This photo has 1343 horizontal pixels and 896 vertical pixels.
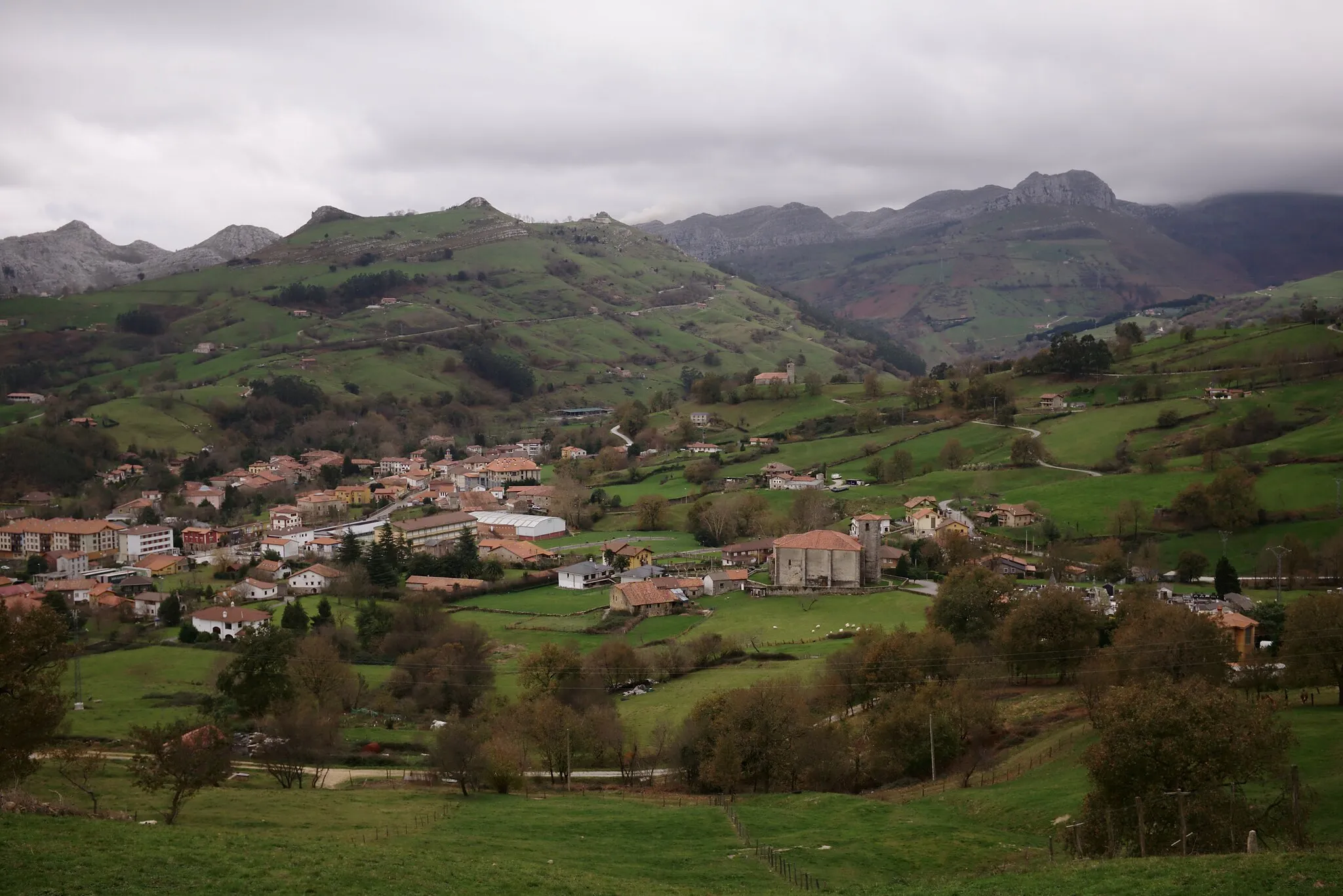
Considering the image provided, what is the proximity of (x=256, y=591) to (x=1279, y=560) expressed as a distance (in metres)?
59.6

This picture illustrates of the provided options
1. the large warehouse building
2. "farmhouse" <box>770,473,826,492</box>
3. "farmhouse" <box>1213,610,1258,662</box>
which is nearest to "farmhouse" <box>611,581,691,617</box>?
the large warehouse building

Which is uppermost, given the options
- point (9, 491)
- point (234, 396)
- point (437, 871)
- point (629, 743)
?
point (234, 396)

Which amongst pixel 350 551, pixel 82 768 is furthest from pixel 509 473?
pixel 82 768

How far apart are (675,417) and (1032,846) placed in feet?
341

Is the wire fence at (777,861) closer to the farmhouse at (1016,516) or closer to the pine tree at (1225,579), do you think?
the pine tree at (1225,579)

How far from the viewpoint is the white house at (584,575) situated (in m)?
67.5

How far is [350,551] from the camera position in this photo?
6994 centimetres

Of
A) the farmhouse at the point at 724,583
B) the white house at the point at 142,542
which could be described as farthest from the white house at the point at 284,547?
the farmhouse at the point at 724,583

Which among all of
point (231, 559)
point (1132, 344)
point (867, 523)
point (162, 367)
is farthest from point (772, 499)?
point (162, 367)

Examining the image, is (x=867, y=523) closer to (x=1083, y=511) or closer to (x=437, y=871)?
(x=1083, y=511)

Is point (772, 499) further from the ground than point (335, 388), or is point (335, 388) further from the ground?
point (335, 388)

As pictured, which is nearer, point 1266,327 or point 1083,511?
point 1083,511

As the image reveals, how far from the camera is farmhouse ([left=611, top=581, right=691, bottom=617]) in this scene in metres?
59.5

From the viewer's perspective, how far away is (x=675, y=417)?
12419 centimetres
